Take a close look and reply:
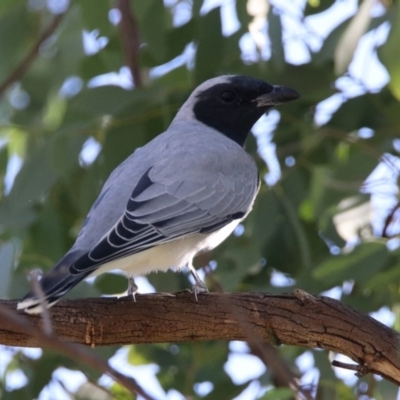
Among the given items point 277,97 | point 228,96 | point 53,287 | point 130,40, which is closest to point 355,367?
point 53,287

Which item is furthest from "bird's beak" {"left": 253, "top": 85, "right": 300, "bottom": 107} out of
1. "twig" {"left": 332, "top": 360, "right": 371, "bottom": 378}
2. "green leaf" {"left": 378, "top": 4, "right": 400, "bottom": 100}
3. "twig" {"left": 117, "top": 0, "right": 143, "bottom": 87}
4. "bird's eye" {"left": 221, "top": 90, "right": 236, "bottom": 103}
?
"twig" {"left": 332, "top": 360, "right": 371, "bottom": 378}

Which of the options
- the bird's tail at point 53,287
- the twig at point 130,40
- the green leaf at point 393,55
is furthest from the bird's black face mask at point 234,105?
the bird's tail at point 53,287

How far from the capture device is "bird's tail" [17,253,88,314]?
3.13m

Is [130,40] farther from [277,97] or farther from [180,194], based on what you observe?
[180,194]

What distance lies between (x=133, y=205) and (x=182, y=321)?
0.62 m

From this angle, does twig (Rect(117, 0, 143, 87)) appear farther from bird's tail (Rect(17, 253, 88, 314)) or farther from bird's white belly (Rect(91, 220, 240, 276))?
bird's tail (Rect(17, 253, 88, 314))

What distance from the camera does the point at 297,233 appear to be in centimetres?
461

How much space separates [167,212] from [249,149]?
1341 mm

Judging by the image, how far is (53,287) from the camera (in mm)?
3275

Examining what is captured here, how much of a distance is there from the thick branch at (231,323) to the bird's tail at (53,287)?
0.23 metres

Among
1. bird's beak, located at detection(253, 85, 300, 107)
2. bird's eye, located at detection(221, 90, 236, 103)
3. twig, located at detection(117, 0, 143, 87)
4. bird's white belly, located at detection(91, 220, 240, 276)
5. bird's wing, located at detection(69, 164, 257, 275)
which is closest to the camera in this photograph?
bird's wing, located at detection(69, 164, 257, 275)

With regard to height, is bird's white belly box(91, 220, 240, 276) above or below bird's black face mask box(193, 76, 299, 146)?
above

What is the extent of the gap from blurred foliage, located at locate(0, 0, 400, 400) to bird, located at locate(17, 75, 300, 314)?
15 centimetres

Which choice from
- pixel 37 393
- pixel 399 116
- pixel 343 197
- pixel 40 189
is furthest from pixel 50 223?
pixel 399 116
